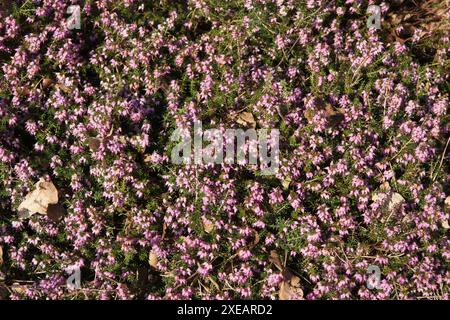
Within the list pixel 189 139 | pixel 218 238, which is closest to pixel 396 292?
pixel 218 238

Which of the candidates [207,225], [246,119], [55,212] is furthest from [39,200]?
[246,119]

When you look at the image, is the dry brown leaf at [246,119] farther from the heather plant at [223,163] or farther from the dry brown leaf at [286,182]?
the dry brown leaf at [286,182]

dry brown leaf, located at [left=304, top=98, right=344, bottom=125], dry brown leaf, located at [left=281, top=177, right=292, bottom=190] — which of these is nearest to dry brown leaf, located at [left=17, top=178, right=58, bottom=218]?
dry brown leaf, located at [left=281, top=177, right=292, bottom=190]

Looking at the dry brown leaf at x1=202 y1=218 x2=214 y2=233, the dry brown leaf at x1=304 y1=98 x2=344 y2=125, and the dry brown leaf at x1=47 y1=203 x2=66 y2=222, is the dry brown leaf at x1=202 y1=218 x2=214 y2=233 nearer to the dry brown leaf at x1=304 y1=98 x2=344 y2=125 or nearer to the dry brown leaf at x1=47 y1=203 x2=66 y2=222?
the dry brown leaf at x1=47 y1=203 x2=66 y2=222

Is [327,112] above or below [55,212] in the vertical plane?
above

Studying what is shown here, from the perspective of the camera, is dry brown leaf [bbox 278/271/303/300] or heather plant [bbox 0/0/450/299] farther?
heather plant [bbox 0/0/450/299]

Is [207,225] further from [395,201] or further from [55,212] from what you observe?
[395,201]

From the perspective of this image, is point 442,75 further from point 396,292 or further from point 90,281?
point 90,281
